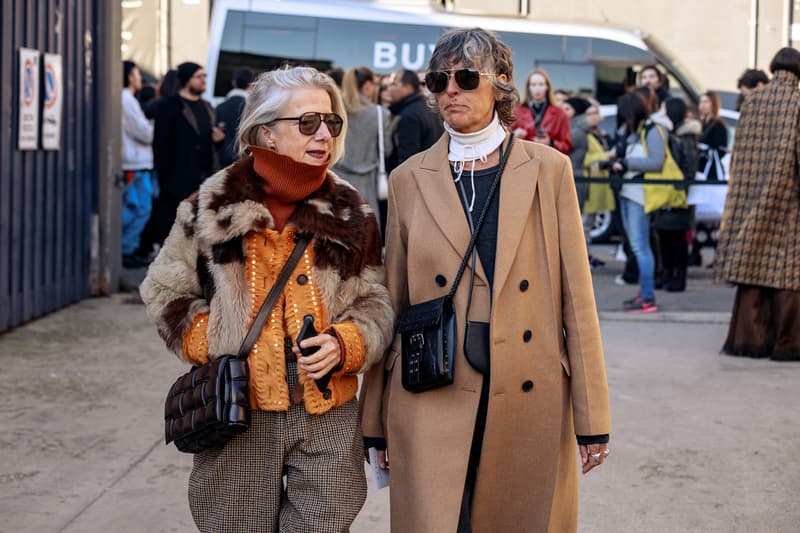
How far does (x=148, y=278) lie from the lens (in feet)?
11.2

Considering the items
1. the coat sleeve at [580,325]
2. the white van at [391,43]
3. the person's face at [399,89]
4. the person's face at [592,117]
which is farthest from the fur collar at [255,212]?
the white van at [391,43]

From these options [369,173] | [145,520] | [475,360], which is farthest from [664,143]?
[475,360]

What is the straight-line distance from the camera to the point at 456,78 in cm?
338

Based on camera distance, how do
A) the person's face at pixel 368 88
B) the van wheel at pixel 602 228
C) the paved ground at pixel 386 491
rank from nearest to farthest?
1. the paved ground at pixel 386 491
2. the person's face at pixel 368 88
3. the van wheel at pixel 602 228

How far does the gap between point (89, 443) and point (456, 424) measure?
9.62 feet

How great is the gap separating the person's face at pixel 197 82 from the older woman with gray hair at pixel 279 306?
672 centimetres

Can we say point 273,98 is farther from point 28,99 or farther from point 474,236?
point 28,99

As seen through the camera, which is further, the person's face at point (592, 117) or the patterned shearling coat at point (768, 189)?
the person's face at point (592, 117)

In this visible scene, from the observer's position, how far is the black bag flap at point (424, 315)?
330cm

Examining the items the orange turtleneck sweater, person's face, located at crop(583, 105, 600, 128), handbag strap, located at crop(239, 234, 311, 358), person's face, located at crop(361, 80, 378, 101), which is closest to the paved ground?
handbag strap, located at crop(239, 234, 311, 358)

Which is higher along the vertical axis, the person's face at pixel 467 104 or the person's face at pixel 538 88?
the person's face at pixel 538 88

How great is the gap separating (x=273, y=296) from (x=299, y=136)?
0.42 meters

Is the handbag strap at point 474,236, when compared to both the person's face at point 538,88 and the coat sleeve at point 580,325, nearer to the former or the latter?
the coat sleeve at point 580,325

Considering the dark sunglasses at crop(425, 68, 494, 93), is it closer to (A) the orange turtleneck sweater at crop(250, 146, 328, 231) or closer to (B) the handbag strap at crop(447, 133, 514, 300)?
(B) the handbag strap at crop(447, 133, 514, 300)
